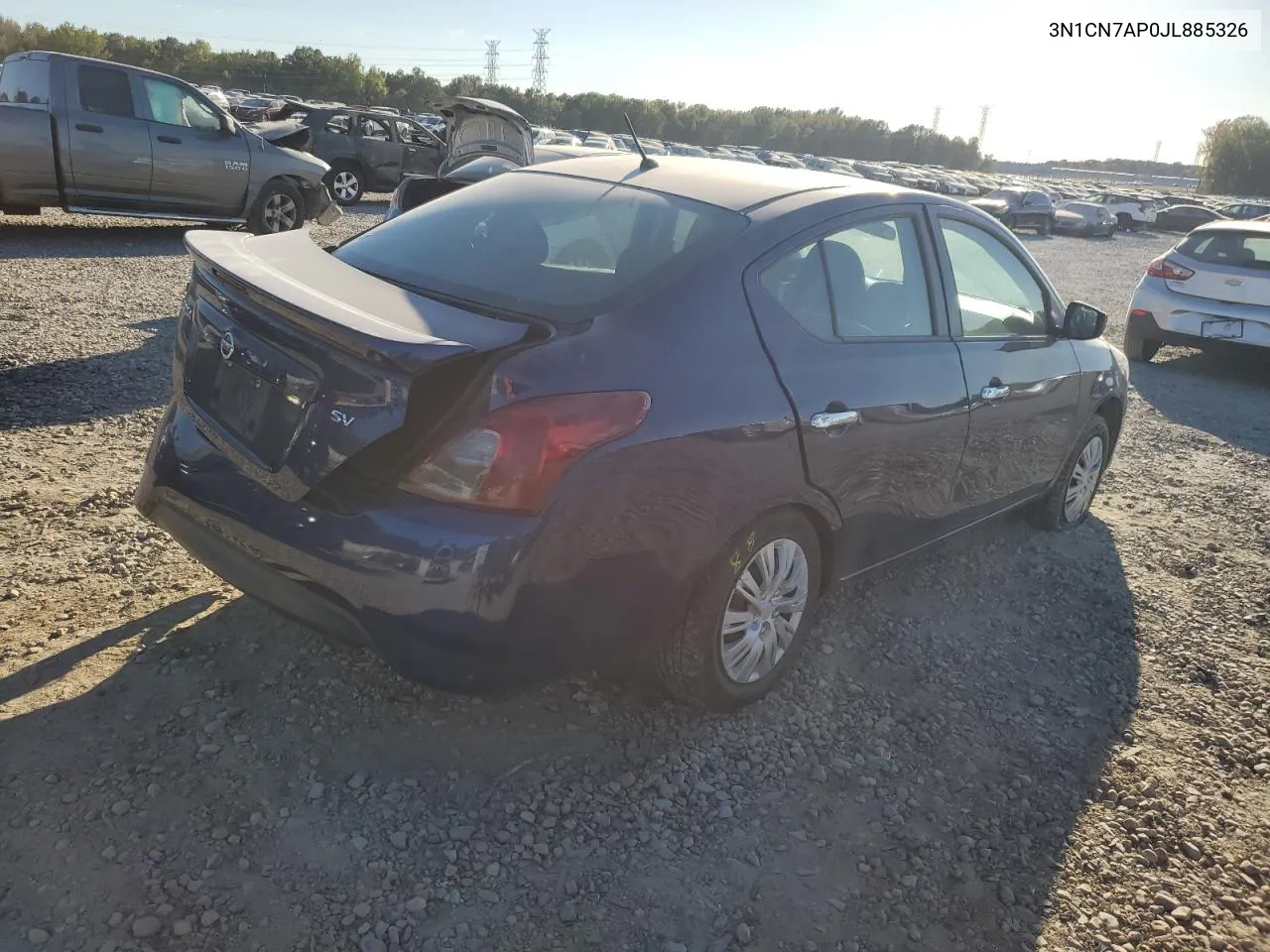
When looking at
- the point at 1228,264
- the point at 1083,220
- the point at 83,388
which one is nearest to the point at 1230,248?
the point at 1228,264

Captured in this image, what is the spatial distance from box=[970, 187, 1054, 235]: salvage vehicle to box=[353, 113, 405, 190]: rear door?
2065 cm

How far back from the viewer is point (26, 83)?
32.7 ft

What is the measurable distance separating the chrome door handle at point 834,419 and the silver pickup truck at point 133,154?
9091 millimetres

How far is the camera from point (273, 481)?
8.15 ft

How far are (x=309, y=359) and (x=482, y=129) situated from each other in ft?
32.6

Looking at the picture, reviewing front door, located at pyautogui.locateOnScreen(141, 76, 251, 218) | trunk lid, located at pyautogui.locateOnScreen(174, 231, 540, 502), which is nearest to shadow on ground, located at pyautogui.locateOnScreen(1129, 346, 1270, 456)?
trunk lid, located at pyautogui.locateOnScreen(174, 231, 540, 502)

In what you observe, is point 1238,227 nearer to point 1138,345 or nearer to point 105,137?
point 1138,345

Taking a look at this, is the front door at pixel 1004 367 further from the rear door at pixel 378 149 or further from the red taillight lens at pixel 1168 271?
the rear door at pixel 378 149

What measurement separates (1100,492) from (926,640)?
268 centimetres

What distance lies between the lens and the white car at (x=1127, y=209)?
127ft

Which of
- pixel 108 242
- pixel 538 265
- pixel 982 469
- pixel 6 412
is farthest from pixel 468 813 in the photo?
pixel 108 242

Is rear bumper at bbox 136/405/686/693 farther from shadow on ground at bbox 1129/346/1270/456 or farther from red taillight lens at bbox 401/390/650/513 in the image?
shadow on ground at bbox 1129/346/1270/456

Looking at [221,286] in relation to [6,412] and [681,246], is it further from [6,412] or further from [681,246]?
[6,412]

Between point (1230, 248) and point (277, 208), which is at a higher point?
point (1230, 248)
